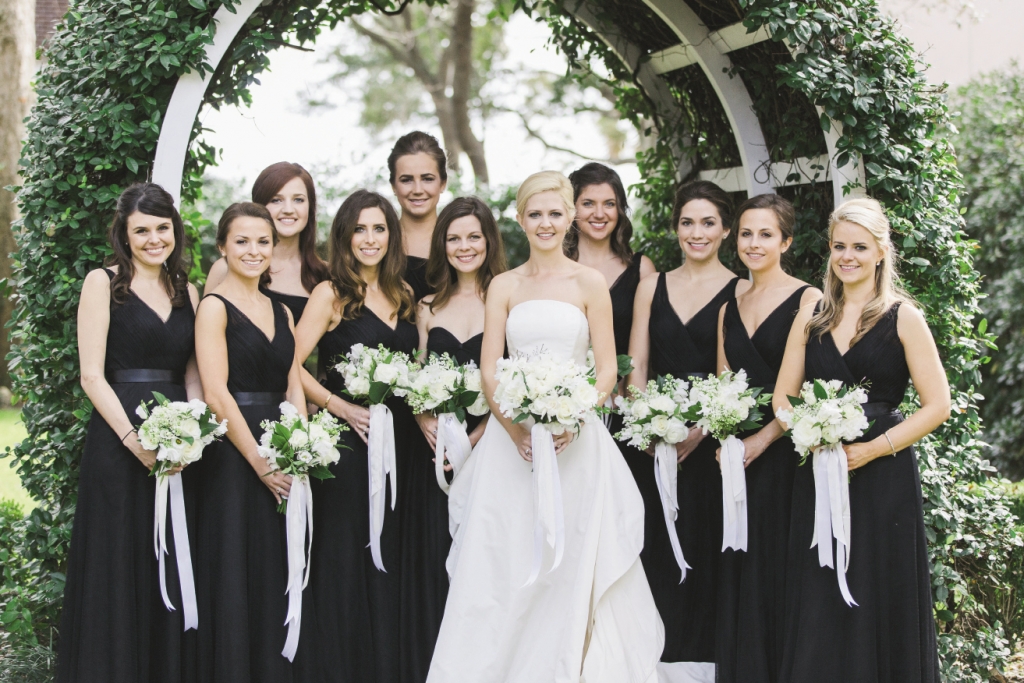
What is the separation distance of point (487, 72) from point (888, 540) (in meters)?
21.6

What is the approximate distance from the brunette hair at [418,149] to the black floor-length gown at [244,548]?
163cm

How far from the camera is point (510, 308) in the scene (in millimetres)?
4754

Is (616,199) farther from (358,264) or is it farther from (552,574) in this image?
(552,574)

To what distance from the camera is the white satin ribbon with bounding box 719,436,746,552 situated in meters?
4.66

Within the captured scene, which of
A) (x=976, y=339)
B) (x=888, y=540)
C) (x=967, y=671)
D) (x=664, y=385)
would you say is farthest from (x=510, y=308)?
(x=967, y=671)

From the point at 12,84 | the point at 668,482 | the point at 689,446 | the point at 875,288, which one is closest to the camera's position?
the point at 875,288

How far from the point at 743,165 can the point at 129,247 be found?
3804mm

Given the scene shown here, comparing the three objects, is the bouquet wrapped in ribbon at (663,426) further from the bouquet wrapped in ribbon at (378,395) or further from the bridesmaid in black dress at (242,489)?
the bridesmaid in black dress at (242,489)

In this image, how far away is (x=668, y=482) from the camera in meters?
4.87

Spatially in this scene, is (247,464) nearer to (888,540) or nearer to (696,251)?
(696,251)

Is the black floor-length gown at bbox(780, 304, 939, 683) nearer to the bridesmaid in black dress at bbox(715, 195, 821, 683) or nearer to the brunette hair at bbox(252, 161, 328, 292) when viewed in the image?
the bridesmaid in black dress at bbox(715, 195, 821, 683)

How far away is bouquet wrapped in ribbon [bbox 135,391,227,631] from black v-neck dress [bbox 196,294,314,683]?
0.12 m

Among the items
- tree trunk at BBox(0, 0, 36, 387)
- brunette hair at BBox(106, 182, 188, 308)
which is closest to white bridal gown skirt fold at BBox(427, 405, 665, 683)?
brunette hair at BBox(106, 182, 188, 308)

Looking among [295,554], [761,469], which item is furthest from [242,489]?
[761,469]
